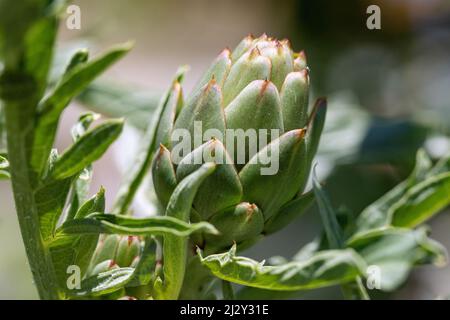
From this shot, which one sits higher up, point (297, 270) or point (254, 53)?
point (254, 53)

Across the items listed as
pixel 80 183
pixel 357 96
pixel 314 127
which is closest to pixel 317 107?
pixel 314 127

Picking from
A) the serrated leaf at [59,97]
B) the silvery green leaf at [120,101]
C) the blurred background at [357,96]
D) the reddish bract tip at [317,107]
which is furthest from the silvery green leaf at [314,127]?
the silvery green leaf at [120,101]

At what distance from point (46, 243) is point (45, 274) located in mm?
27

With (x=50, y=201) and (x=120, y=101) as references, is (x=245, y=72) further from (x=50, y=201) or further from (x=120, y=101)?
(x=120, y=101)

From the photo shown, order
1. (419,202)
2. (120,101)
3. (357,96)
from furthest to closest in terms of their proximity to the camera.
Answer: (357,96)
(120,101)
(419,202)

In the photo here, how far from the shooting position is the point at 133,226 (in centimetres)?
57

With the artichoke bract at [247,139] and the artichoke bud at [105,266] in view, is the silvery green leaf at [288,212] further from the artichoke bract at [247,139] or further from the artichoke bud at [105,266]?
the artichoke bud at [105,266]

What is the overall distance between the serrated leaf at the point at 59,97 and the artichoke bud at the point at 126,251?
0.59ft

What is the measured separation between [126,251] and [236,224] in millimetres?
116

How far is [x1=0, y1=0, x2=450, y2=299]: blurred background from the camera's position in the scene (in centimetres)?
124

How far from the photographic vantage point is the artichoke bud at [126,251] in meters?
0.70

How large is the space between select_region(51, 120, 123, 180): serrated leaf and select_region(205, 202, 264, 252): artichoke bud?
14cm

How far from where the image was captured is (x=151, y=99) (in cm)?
123
